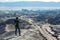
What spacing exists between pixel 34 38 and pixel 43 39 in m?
0.83

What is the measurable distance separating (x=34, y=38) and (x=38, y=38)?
0.41 meters

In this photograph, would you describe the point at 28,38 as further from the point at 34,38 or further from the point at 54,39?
the point at 54,39

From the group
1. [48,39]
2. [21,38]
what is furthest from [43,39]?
[21,38]

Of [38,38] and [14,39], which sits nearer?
[14,39]

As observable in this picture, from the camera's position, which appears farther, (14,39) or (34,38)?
(34,38)

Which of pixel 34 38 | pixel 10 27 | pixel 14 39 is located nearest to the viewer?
pixel 14 39

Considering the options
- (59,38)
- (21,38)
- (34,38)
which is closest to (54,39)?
(59,38)

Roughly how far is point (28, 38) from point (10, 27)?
13.9m

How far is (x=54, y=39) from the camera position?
18812 millimetres

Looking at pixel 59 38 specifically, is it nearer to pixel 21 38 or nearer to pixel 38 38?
pixel 38 38

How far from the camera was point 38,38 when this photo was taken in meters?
19.1

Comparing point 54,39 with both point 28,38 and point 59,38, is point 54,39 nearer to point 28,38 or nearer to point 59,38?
point 59,38

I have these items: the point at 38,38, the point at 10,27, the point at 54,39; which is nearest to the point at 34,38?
the point at 38,38

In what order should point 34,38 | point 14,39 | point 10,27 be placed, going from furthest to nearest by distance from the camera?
point 10,27
point 34,38
point 14,39
